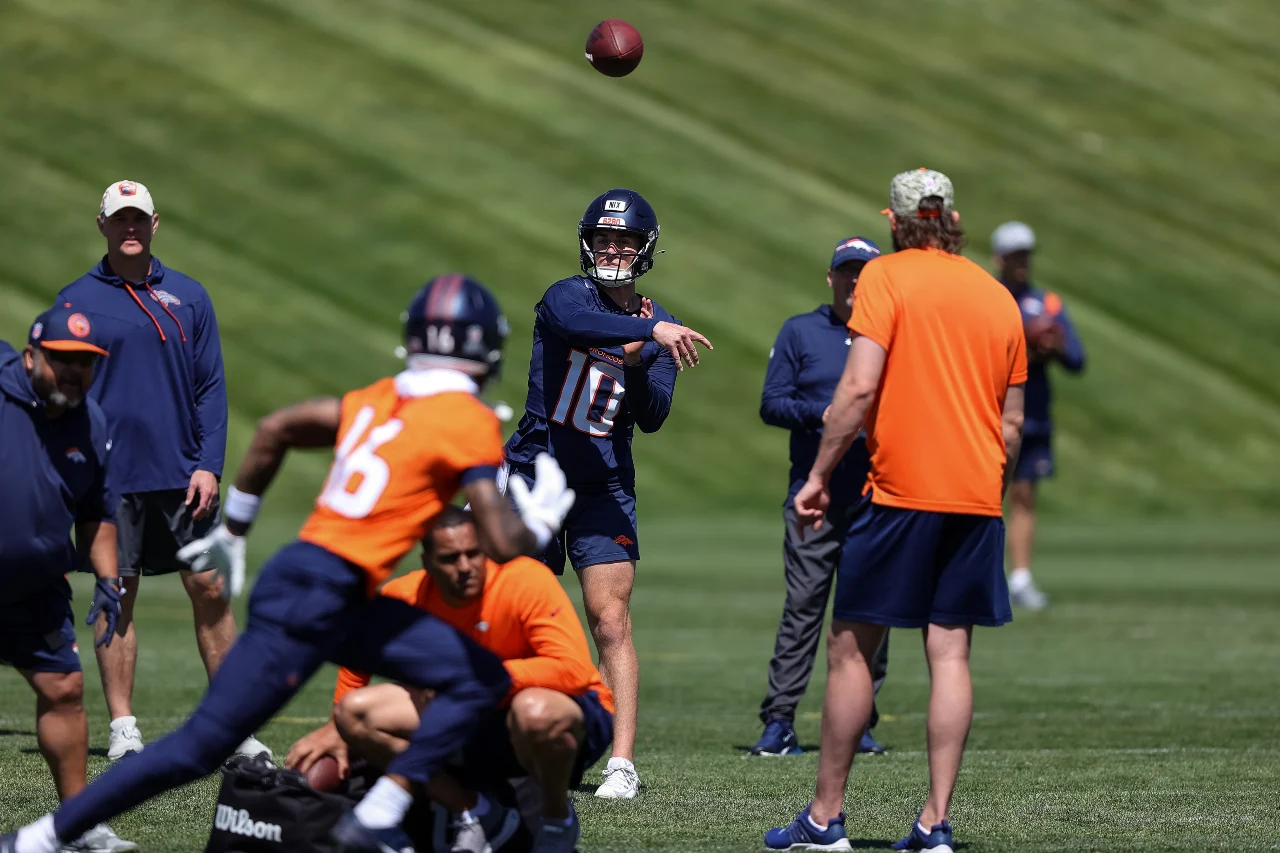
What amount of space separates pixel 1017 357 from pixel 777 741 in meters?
3.06

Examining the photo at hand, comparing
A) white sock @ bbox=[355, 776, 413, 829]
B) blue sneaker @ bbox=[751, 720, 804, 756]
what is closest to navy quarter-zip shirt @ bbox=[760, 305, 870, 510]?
blue sneaker @ bbox=[751, 720, 804, 756]

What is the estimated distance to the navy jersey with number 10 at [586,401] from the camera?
26.5ft

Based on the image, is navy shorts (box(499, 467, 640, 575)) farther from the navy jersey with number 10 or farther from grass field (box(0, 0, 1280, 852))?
grass field (box(0, 0, 1280, 852))

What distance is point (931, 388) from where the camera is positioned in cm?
625

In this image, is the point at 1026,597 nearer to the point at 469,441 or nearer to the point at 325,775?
the point at 325,775

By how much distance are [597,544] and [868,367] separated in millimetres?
2139

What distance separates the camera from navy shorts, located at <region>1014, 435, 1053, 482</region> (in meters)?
15.7

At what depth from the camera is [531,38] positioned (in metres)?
41.3

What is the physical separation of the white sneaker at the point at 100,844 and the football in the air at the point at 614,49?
215 inches

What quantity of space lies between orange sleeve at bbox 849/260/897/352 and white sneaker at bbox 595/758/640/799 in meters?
2.19

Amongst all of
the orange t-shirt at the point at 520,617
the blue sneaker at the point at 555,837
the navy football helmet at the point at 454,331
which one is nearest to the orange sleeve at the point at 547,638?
the orange t-shirt at the point at 520,617

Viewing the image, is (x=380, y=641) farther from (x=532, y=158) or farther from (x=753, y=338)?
(x=532, y=158)

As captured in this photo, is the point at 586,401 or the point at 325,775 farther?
the point at 586,401

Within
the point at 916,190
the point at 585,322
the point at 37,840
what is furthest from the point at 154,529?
the point at 916,190
